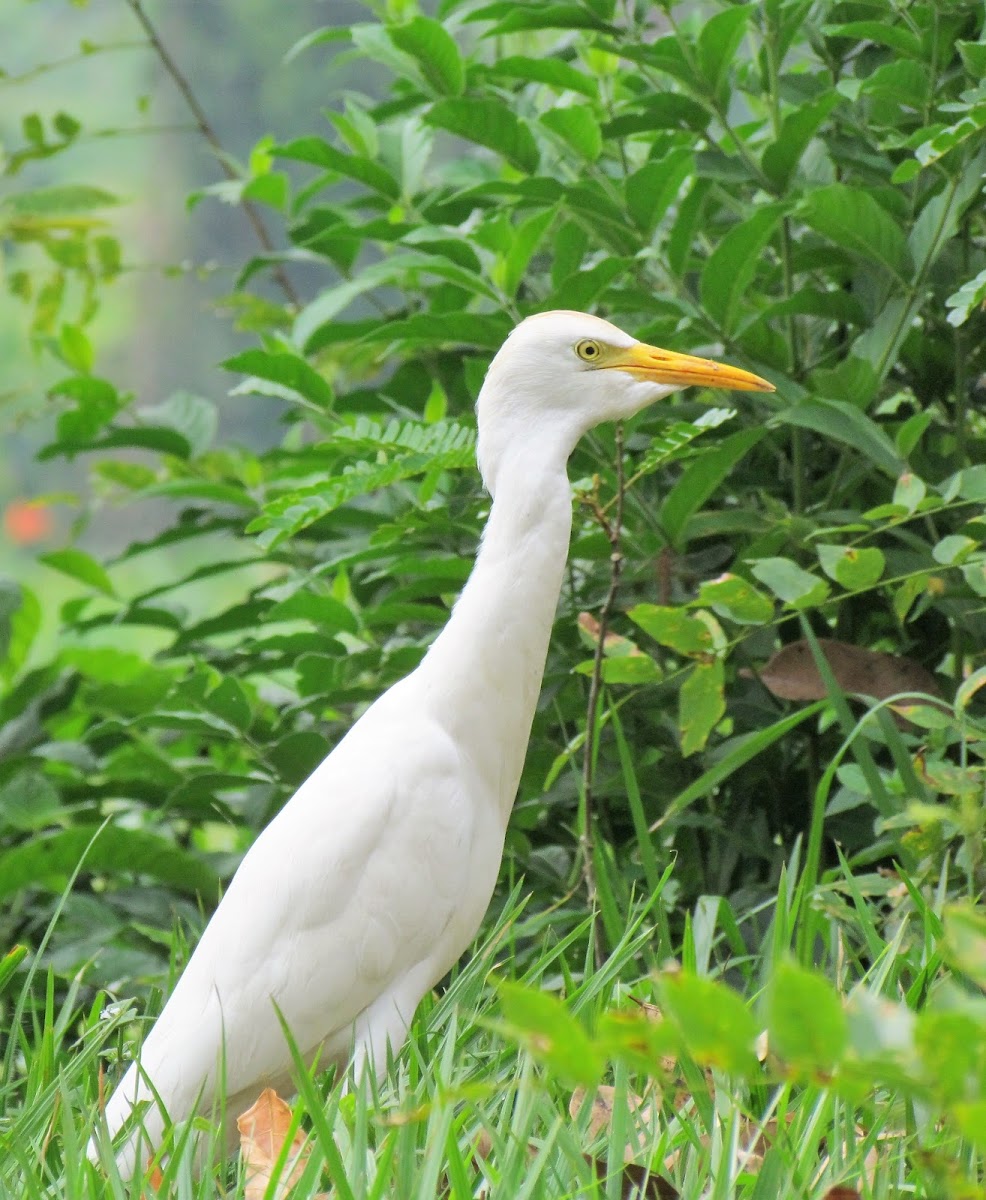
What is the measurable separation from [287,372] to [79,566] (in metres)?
0.78

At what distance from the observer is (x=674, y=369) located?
190 cm

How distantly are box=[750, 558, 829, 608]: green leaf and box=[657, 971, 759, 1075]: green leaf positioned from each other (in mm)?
1308

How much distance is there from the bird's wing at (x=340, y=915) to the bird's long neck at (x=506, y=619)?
7 cm

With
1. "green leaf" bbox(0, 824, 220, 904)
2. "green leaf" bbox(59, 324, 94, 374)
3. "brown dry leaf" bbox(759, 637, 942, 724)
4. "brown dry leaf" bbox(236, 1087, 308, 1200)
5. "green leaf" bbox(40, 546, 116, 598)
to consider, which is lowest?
"green leaf" bbox(0, 824, 220, 904)

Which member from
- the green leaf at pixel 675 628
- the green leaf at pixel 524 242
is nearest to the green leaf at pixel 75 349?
the green leaf at pixel 524 242

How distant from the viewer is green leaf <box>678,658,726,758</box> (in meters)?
2.01

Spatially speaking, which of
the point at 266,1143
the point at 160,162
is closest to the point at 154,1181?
the point at 266,1143

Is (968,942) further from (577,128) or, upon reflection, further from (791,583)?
(577,128)

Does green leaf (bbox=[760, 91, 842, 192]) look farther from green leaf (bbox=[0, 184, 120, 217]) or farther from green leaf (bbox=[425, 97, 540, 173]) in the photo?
green leaf (bbox=[0, 184, 120, 217])

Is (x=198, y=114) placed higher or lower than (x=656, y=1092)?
higher

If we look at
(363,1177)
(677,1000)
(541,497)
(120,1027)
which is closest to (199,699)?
(120,1027)

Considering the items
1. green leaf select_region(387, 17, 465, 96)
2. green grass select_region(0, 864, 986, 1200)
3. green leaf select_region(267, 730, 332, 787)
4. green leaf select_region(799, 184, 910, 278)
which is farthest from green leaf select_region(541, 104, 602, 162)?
green grass select_region(0, 864, 986, 1200)

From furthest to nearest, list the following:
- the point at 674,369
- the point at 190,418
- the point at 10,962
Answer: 1. the point at 190,418
2. the point at 674,369
3. the point at 10,962

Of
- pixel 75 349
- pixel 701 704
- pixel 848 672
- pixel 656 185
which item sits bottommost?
pixel 848 672
